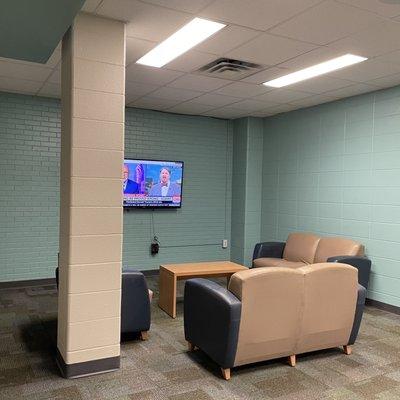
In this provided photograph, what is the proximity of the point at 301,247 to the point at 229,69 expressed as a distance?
2.91 m

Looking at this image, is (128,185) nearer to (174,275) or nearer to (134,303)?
(174,275)

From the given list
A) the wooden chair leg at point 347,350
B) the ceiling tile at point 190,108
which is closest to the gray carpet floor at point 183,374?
the wooden chair leg at point 347,350

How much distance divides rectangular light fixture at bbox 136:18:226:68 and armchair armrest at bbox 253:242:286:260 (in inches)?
129

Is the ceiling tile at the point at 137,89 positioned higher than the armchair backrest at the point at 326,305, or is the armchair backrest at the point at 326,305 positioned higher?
the ceiling tile at the point at 137,89

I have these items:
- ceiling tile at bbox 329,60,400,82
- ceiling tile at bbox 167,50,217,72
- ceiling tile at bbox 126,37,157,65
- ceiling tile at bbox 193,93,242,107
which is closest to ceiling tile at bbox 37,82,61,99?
ceiling tile at bbox 126,37,157,65

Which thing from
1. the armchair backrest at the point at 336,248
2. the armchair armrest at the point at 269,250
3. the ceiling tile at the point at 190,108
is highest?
the ceiling tile at the point at 190,108

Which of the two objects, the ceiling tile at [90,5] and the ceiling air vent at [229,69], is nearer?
the ceiling tile at [90,5]

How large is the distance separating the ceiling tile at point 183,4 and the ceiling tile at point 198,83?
170 centimetres

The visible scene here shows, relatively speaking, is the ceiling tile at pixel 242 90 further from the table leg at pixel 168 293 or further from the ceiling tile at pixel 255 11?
the table leg at pixel 168 293

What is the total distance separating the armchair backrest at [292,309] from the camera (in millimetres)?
3037

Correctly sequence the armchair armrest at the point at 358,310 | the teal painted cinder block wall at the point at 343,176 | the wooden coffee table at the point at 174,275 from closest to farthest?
the armchair armrest at the point at 358,310 → the wooden coffee table at the point at 174,275 → the teal painted cinder block wall at the point at 343,176

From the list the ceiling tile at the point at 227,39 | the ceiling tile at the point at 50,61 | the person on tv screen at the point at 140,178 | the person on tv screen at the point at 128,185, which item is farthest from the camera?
the person on tv screen at the point at 140,178

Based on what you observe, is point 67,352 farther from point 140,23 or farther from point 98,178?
point 140,23

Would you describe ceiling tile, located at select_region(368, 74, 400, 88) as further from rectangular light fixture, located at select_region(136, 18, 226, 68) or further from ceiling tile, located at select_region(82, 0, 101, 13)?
ceiling tile, located at select_region(82, 0, 101, 13)
